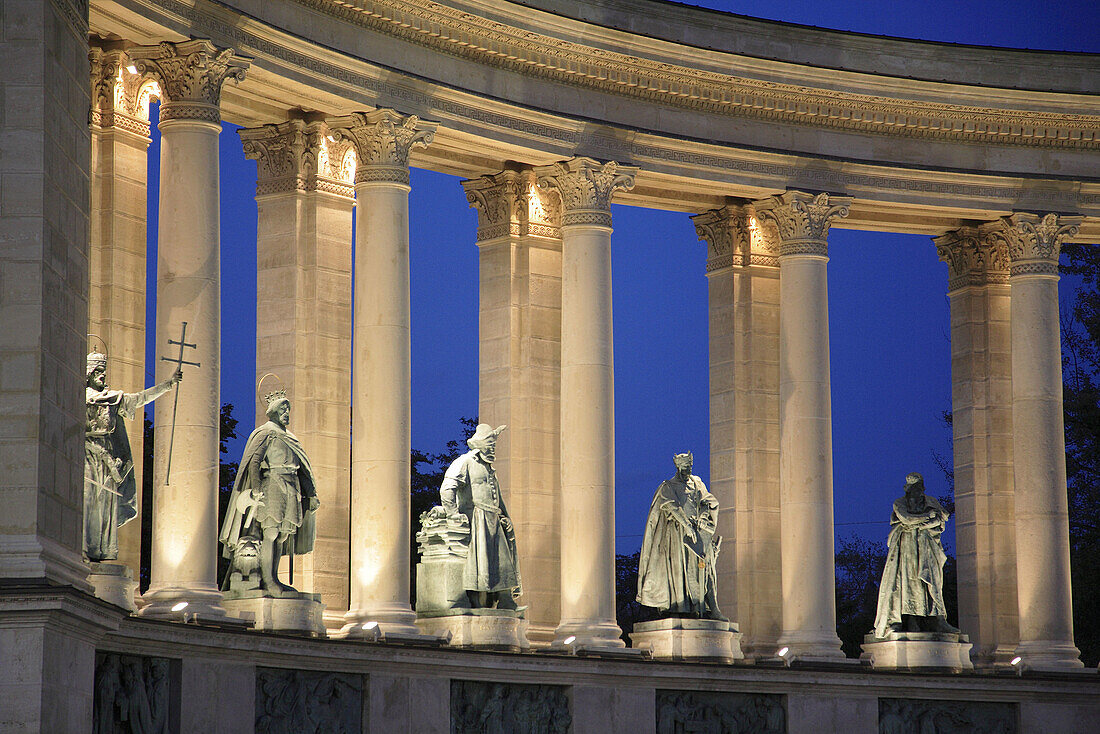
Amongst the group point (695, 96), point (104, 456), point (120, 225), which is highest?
point (695, 96)

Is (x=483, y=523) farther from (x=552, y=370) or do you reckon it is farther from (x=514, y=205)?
(x=514, y=205)

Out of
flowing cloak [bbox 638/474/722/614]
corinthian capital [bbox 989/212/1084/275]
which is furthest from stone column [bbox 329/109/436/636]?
corinthian capital [bbox 989/212/1084/275]

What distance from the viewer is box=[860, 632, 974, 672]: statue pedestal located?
324ft

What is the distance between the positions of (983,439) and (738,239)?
65.4ft

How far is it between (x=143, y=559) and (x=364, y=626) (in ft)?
176

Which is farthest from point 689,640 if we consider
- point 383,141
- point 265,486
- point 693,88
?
point 693,88

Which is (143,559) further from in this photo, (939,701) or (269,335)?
(939,701)

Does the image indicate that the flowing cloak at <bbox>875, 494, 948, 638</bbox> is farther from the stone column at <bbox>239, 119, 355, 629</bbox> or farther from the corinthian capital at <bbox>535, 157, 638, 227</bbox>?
the stone column at <bbox>239, 119, 355, 629</bbox>

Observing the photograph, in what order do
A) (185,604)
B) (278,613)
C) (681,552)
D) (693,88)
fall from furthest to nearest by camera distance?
(693,88), (681,552), (278,613), (185,604)

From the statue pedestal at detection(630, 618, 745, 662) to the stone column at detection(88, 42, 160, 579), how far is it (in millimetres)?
27990

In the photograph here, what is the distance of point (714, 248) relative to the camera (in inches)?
4264

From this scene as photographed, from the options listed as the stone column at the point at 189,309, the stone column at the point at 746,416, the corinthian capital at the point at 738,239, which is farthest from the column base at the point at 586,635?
the corinthian capital at the point at 738,239

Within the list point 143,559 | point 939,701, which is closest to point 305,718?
point 939,701

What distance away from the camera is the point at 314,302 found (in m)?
89.8
